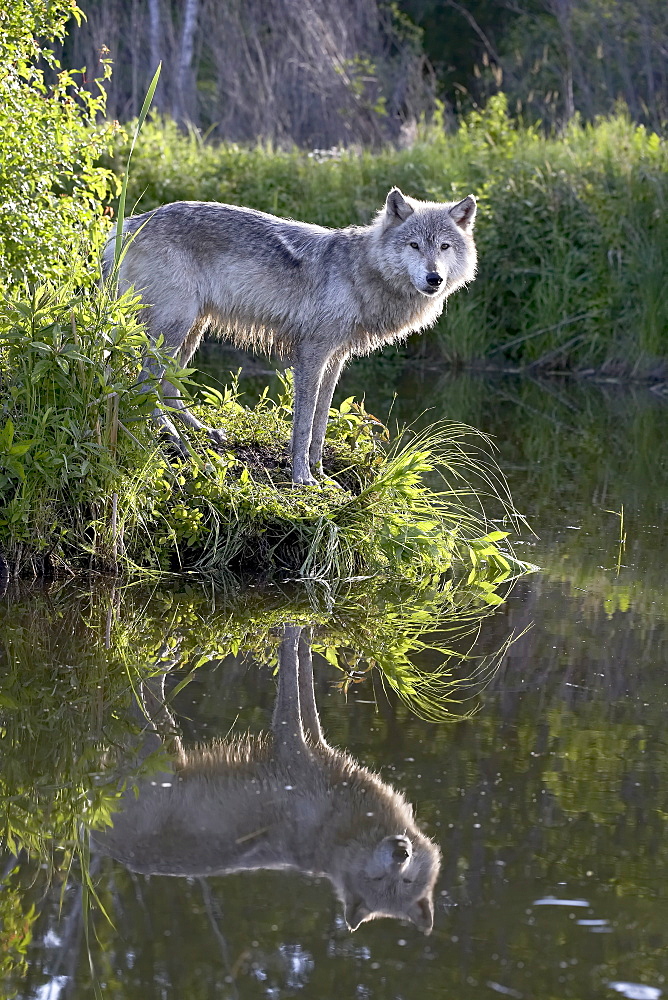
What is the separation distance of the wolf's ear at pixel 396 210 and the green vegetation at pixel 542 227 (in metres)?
8.48

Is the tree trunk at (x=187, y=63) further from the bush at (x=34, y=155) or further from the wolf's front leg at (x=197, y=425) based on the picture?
the wolf's front leg at (x=197, y=425)

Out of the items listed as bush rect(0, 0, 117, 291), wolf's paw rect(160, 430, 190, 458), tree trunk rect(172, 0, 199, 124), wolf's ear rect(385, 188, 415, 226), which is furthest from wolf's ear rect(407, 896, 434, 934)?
tree trunk rect(172, 0, 199, 124)

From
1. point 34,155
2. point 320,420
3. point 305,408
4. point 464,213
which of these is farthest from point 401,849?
point 34,155

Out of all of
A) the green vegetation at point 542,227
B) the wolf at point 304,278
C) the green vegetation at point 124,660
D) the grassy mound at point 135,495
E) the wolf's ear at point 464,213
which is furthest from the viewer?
the green vegetation at point 542,227

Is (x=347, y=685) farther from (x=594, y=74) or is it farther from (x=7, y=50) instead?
(x=594, y=74)

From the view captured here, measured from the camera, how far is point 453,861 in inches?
136

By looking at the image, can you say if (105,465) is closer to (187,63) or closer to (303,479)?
(303,479)

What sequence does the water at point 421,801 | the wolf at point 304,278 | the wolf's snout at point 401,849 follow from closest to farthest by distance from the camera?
the water at point 421,801
the wolf's snout at point 401,849
the wolf at point 304,278

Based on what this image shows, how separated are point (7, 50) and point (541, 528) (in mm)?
4076

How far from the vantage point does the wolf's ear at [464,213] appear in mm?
7039

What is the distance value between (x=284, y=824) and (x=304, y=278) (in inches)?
156

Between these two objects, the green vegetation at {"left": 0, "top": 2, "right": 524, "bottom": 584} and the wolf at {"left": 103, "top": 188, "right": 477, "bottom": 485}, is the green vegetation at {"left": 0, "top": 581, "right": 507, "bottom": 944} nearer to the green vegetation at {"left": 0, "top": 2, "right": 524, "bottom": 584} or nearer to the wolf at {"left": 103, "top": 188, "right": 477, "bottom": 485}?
the green vegetation at {"left": 0, "top": 2, "right": 524, "bottom": 584}

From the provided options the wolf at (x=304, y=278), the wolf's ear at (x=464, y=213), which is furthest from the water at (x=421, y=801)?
the wolf's ear at (x=464, y=213)

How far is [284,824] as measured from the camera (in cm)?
368
